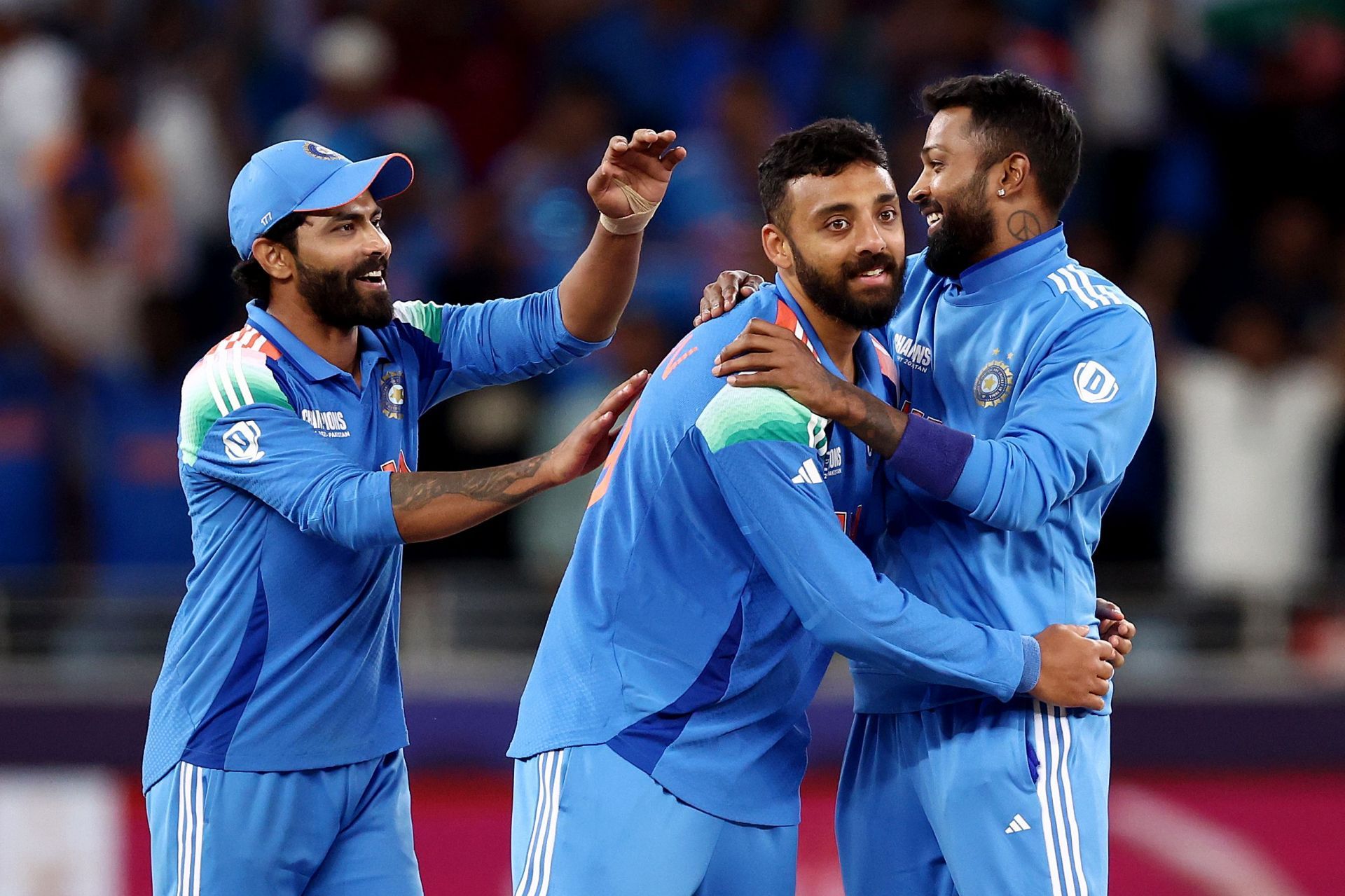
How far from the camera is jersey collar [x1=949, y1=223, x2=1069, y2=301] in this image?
4.65 m

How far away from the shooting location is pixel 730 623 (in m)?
4.35

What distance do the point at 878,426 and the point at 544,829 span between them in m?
1.23

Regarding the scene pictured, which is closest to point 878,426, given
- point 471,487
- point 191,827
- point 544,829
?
point 471,487

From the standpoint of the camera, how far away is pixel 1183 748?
8.03 meters

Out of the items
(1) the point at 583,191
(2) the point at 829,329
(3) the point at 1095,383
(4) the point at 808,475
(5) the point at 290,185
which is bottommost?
(4) the point at 808,475

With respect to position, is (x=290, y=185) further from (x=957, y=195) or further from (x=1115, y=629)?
(x=1115, y=629)

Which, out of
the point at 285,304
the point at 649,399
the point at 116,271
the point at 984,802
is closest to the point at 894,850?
the point at 984,802

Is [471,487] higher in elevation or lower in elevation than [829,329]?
lower

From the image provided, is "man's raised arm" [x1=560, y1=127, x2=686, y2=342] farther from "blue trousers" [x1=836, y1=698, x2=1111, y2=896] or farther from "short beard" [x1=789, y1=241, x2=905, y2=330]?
"blue trousers" [x1=836, y1=698, x2=1111, y2=896]

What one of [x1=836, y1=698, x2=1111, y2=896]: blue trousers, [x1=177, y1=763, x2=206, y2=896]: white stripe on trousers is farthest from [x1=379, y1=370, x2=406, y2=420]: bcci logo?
[x1=836, y1=698, x2=1111, y2=896]: blue trousers

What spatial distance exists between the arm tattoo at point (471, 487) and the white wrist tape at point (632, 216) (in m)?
0.91

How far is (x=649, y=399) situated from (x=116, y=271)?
→ 641 centimetres

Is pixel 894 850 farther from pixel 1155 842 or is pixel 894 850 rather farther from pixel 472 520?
pixel 1155 842

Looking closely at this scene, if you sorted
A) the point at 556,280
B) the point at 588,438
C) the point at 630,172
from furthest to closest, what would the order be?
the point at 556,280
the point at 630,172
the point at 588,438
